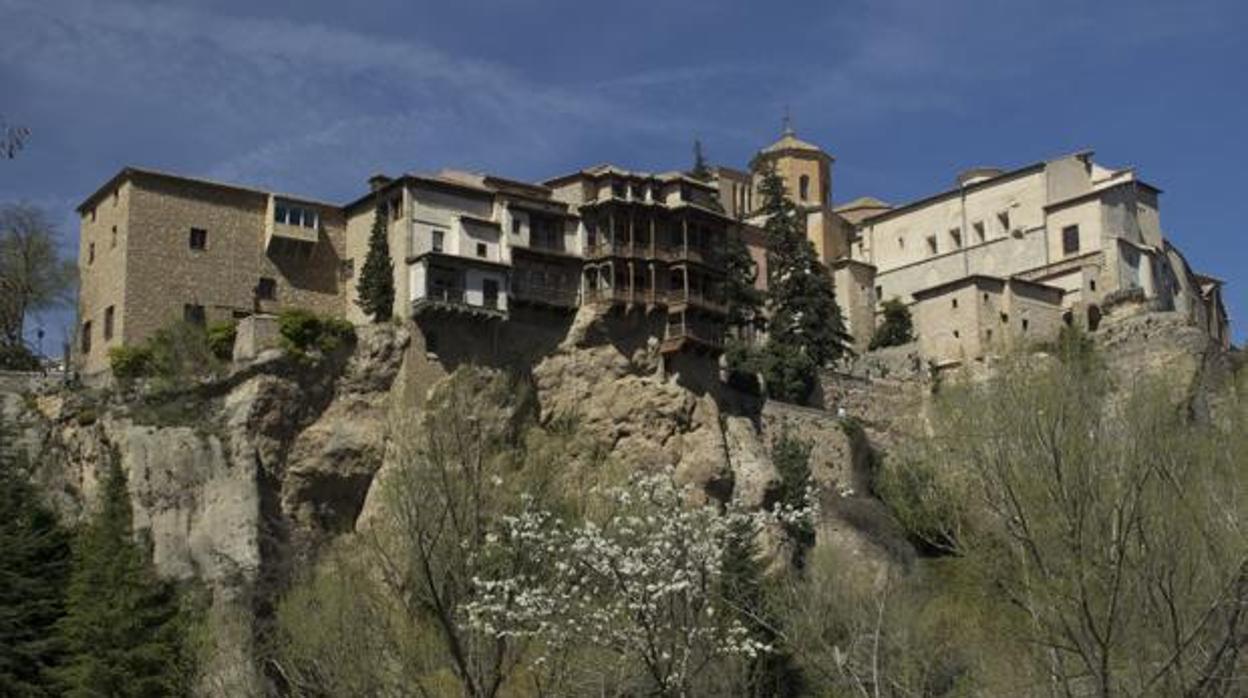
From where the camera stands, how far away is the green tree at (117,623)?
4500cm

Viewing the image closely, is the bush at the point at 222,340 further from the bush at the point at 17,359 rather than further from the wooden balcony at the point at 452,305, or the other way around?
the bush at the point at 17,359

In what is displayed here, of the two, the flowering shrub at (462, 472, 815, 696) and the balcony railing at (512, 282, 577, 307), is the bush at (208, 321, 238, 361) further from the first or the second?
the flowering shrub at (462, 472, 815, 696)

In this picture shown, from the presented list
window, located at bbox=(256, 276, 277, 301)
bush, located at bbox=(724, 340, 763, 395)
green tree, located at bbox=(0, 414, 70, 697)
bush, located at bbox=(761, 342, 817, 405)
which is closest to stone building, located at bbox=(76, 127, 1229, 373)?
window, located at bbox=(256, 276, 277, 301)

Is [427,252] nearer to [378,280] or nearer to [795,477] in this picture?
[378,280]

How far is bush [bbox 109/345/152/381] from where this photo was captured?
5431 centimetres

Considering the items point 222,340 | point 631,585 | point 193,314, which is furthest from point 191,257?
point 631,585

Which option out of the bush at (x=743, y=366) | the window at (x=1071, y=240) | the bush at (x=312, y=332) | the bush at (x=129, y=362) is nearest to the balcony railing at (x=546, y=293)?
the bush at (x=312, y=332)

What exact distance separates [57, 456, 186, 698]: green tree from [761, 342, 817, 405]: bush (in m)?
25.9

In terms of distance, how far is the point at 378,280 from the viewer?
56.7 m

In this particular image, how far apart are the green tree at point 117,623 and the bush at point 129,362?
600 cm

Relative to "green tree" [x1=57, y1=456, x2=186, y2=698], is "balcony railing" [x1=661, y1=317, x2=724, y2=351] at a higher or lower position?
higher

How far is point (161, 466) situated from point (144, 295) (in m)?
6.64

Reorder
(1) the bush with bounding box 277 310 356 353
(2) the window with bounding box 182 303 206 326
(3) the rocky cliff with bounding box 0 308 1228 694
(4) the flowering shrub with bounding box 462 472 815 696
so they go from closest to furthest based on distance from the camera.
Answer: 1. (4) the flowering shrub with bounding box 462 472 815 696
2. (3) the rocky cliff with bounding box 0 308 1228 694
3. (1) the bush with bounding box 277 310 356 353
4. (2) the window with bounding box 182 303 206 326

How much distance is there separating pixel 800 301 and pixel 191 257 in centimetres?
2636
